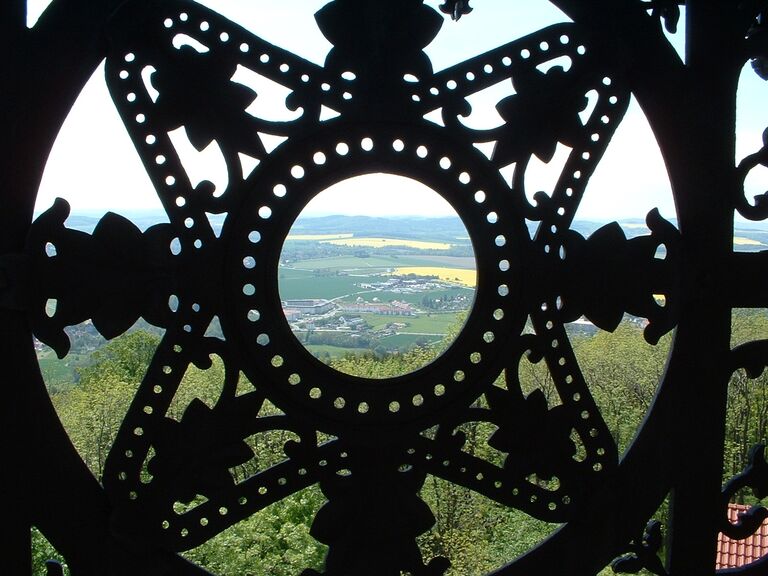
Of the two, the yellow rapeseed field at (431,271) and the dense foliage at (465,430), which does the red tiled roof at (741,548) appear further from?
the yellow rapeseed field at (431,271)

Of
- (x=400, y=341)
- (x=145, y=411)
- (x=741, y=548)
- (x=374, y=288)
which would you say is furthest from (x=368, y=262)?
(x=145, y=411)

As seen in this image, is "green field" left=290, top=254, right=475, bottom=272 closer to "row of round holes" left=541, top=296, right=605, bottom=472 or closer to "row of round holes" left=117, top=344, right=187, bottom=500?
"row of round holes" left=541, top=296, right=605, bottom=472

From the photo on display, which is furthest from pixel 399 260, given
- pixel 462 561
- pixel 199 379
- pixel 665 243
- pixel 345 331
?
pixel 665 243

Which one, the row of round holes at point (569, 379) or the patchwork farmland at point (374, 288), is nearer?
the row of round holes at point (569, 379)

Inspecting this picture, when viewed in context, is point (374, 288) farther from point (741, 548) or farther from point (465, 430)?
point (741, 548)

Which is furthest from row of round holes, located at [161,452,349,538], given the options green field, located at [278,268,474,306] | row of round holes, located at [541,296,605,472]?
green field, located at [278,268,474,306]

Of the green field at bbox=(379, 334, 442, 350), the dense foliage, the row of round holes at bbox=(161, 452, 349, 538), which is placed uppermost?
the row of round holes at bbox=(161, 452, 349, 538)

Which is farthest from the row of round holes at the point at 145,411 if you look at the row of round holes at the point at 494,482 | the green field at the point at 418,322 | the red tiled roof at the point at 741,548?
the green field at the point at 418,322
